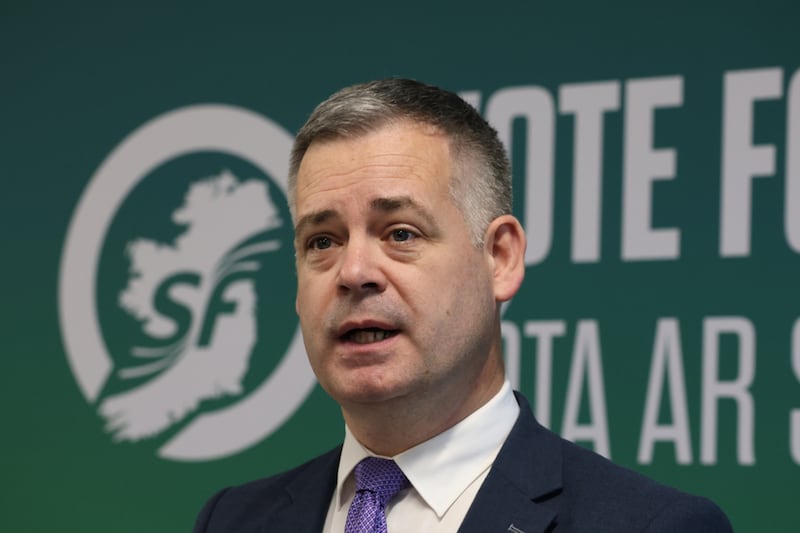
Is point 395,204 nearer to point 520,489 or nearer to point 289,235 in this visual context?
point 520,489

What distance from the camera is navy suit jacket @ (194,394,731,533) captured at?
6.30 feet

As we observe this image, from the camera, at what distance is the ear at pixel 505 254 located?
2.18 metres

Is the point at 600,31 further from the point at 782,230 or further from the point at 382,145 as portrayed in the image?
the point at 382,145

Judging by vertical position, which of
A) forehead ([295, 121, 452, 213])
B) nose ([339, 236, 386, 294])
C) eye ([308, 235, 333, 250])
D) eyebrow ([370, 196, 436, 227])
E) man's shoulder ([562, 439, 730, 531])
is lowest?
man's shoulder ([562, 439, 730, 531])

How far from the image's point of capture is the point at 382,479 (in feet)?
6.91

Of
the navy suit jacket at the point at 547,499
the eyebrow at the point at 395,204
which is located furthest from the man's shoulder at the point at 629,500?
the eyebrow at the point at 395,204

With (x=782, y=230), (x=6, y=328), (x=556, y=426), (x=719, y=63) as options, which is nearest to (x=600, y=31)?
(x=719, y=63)

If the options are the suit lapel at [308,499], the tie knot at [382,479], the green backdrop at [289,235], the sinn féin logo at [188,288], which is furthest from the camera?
the sinn féin logo at [188,288]

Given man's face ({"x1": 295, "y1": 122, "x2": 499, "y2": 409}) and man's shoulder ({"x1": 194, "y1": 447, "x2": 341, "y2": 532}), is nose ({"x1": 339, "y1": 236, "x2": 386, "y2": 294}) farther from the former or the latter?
man's shoulder ({"x1": 194, "y1": 447, "x2": 341, "y2": 532})

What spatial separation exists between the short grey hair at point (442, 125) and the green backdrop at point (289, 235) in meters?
1.18

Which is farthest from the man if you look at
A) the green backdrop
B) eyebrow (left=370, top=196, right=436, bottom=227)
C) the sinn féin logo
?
the sinn féin logo

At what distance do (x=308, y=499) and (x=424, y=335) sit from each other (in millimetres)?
432

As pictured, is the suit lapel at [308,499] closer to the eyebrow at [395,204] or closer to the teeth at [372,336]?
the teeth at [372,336]

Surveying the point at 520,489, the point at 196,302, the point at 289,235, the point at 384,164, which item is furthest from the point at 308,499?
the point at 196,302
